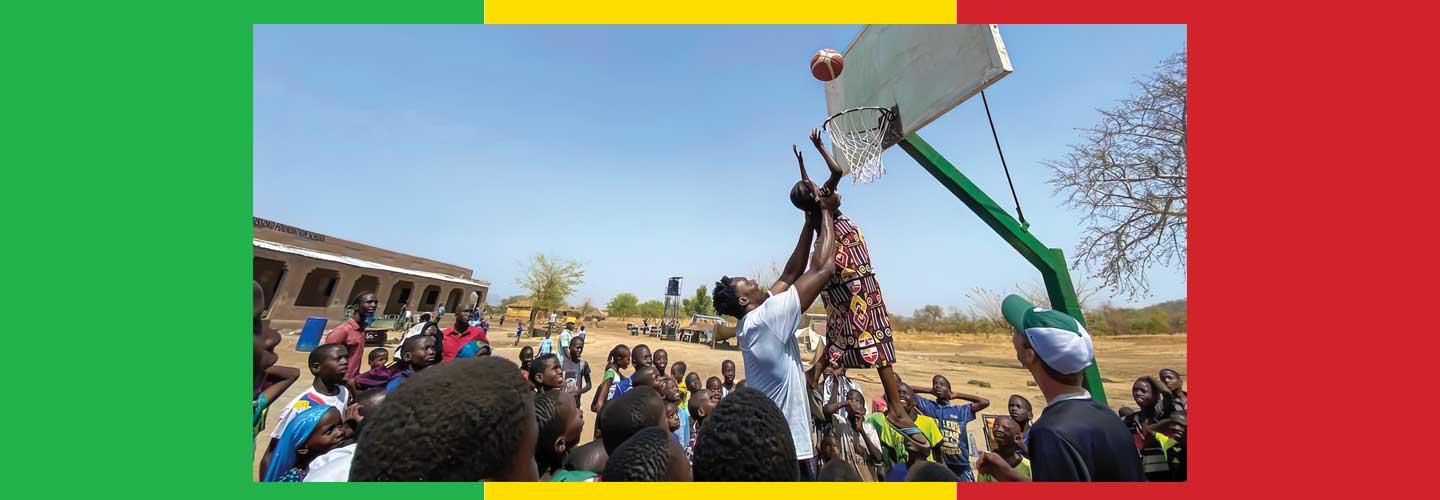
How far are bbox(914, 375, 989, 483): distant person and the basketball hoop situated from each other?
2.13 m

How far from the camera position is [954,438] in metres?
4.07

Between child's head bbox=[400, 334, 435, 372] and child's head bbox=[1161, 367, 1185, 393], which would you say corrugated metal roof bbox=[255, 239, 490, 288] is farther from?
child's head bbox=[1161, 367, 1185, 393]

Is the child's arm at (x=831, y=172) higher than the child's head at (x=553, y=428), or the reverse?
the child's arm at (x=831, y=172)

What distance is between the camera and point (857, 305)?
10.8ft

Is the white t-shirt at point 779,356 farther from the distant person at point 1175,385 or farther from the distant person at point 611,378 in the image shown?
the distant person at point 611,378

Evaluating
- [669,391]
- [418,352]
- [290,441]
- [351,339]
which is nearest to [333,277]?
[351,339]

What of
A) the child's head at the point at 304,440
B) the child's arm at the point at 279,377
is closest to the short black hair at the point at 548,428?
the child's head at the point at 304,440

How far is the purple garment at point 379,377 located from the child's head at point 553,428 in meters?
3.06

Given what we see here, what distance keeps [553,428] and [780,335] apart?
106 centimetres

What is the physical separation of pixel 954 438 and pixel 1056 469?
2.88m

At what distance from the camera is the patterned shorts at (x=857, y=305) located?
321 cm

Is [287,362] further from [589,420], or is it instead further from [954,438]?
[954,438]

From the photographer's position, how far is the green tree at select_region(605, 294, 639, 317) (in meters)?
65.1

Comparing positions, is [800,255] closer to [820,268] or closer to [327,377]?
[820,268]
